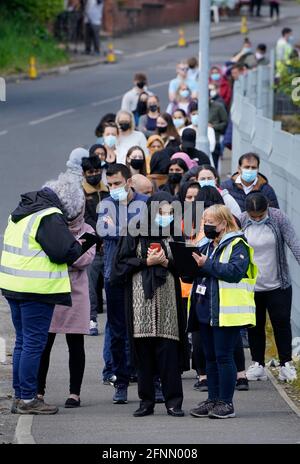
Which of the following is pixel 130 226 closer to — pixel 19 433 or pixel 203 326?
pixel 203 326

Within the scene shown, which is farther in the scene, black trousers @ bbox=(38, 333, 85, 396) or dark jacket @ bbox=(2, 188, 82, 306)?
black trousers @ bbox=(38, 333, 85, 396)

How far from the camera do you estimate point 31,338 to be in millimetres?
10875

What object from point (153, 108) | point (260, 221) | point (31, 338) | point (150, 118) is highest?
point (260, 221)

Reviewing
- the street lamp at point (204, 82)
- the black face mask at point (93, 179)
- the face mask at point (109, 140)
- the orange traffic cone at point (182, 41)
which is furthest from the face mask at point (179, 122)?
the orange traffic cone at point (182, 41)

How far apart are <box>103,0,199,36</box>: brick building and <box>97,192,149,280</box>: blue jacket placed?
141 ft

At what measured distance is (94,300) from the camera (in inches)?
580

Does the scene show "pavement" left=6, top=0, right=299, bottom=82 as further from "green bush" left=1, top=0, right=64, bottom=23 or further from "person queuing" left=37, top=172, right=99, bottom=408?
"person queuing" left=37, top=172, right=99, bottom=408

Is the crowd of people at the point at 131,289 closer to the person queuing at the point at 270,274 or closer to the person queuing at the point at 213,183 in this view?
the person queuing at the point at 270,274

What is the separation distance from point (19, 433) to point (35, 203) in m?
1.78

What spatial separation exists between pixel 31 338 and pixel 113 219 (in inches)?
52.2

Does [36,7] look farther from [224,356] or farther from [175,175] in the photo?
[224,356]

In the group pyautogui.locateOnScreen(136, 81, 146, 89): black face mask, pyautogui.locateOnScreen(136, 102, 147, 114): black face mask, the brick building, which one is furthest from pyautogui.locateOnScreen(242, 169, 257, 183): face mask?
the brick building

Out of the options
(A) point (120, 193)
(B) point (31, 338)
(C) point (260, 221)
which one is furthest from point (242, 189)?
(B) point (31, 338)

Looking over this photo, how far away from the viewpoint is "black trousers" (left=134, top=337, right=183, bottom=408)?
1102 cm
